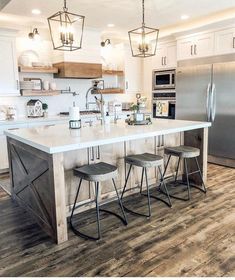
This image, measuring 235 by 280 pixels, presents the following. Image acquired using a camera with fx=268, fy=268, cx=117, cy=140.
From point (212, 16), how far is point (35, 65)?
3.46m

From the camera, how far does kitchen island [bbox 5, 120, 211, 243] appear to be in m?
2.36

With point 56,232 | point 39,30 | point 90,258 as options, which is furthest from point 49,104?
point 90,258

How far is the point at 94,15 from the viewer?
14.6 ft

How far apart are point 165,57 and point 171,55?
177 millimetres

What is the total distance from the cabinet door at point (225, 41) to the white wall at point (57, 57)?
237 centimetres

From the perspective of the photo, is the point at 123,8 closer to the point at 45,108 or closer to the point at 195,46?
the point at 195,46

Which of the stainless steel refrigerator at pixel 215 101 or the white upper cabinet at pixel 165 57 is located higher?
the white upper cabinet at pixel 165 57

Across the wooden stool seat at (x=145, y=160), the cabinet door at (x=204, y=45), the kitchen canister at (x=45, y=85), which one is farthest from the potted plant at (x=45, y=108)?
the cabinet door at (x=204, y=45)

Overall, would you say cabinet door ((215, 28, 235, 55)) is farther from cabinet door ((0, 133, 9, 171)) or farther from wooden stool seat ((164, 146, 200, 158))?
cabinet door ((0, 133, 9, 171))

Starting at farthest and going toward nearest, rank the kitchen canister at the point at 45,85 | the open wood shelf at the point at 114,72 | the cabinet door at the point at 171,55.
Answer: the open wood shelf at the point at 114,72, the cabinet door at the point at 171,55, the kitchen canister at the point at 45,85

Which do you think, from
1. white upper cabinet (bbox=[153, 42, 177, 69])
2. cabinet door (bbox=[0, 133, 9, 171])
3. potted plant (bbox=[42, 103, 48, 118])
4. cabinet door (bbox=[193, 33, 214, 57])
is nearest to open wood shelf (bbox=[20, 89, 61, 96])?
potted plant (bbox=[42, 103, 48, 118])

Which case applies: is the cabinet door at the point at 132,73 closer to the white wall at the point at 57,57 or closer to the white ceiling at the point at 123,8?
the white wall at the point at 57,57

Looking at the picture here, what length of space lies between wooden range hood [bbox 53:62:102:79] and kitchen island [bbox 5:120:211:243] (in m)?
2.38

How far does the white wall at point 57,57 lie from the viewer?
5.18 m
